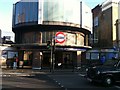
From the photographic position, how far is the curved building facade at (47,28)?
4088 cm

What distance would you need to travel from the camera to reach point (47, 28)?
41.7m

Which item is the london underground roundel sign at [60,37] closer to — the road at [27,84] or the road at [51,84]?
the road at [51,84]

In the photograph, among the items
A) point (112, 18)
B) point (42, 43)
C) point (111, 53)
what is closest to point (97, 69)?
point (42, 43)

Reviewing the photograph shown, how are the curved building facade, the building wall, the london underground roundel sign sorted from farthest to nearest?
the building wall → the curved building facade → the london underground roundel sign

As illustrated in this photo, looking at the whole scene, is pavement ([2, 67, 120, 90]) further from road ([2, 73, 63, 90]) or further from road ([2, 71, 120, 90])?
road ([2, 73, 63, 90])

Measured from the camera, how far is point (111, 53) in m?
44.6

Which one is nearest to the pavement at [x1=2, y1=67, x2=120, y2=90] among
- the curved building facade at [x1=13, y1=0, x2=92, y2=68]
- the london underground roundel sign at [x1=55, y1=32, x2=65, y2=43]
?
the london underground roundel sign at [x1=55, y1=32, x2=65, y2=43]

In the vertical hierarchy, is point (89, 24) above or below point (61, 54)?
above

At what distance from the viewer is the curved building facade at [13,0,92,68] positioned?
40875 mm

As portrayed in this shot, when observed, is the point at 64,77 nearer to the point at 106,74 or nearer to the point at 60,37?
the point at 106,74

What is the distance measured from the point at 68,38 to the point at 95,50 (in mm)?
5268

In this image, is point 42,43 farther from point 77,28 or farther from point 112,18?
point 112,18

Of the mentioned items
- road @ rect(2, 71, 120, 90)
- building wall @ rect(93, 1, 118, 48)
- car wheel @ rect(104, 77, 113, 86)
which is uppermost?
building wall @ rect(93, 1, 118, 48)

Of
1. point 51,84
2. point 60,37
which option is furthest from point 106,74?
point 60,37
